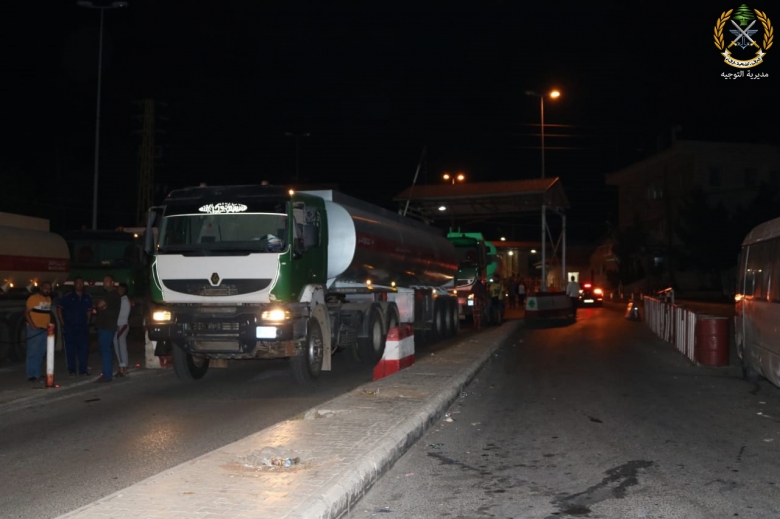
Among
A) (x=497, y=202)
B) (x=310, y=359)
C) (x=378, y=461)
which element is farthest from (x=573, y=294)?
(x=378, y=461)

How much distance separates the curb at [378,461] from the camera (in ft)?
19.0

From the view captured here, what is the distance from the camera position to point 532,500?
6492mm

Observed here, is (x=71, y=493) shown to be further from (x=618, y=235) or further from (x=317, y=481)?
(x=618, y=235)

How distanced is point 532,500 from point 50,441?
5.44 meters

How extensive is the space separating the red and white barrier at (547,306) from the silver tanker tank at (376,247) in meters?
8.52

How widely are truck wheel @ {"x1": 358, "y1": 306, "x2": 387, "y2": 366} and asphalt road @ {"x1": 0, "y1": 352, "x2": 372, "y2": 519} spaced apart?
Result: 1062 mm

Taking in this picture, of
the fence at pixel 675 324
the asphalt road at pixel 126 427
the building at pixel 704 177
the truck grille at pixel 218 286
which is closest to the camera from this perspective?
the asphalt road at pixel 126 427

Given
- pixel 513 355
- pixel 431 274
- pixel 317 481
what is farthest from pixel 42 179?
pixel 317 481

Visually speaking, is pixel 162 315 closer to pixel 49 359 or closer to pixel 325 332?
pixel 49 359

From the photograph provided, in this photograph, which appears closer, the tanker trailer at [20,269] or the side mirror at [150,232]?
the side mirror at [150,232]

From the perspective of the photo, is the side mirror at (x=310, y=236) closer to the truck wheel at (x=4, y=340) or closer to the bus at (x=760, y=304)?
the bus at (x=760, y=304)

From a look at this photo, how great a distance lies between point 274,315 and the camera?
12484 mm

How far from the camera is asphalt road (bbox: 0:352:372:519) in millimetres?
6965

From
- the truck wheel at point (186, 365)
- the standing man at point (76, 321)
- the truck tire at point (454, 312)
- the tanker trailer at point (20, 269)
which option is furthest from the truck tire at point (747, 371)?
the tanker trailer at point (20, 269)
